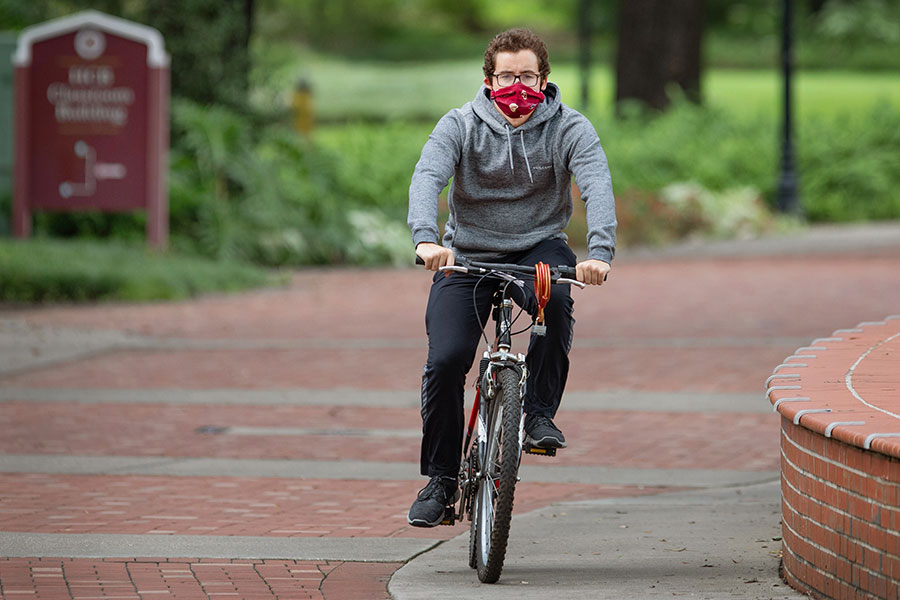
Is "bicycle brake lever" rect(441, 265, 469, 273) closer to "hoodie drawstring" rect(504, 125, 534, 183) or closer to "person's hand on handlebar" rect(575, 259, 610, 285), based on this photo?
"person's hand on handlebar" rect(575, 259, 610, 285)

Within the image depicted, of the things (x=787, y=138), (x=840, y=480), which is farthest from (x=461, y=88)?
(x=840, y=480)

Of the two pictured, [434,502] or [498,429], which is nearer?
[498,429]

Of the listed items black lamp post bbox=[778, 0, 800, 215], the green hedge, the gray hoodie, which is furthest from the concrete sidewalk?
black lamp post bbox=[778, 0, 800, 215]

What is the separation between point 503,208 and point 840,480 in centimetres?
148

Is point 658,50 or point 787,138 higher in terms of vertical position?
point 658,50

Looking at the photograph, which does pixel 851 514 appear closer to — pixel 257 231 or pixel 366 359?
pixel 366 359

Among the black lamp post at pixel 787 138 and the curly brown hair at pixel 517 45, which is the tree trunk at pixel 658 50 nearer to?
the black lamp post at pixel 787 138

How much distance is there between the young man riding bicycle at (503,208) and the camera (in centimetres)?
540

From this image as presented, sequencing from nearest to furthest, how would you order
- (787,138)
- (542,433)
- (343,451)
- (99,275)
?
1. (542,433)
2. (343,451)
3. (99,275)
4. (787,138)

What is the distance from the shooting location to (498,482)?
5.21m

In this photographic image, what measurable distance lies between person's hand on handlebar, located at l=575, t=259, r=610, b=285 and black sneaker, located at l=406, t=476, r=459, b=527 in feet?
3.03

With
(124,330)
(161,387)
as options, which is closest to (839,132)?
(124,330)

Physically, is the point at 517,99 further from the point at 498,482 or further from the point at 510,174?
the point at 498,482

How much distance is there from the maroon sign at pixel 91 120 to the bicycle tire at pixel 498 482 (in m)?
12.2
